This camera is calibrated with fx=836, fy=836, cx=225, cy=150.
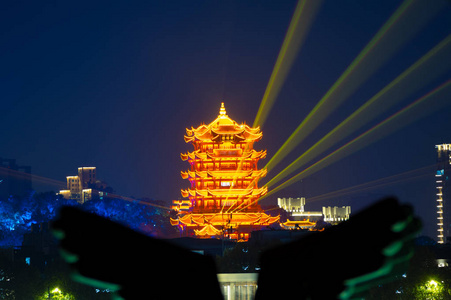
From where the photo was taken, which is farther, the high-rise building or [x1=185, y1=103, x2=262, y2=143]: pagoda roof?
the high-rise building

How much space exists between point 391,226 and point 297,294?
334 millimetres

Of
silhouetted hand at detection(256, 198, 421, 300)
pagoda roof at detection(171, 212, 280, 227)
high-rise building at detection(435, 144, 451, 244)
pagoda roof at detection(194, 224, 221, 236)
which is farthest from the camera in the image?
high-rise building at detection(435, 144, 451, 244)

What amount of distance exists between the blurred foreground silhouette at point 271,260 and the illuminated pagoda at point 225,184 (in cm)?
7705

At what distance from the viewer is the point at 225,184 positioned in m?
83.2

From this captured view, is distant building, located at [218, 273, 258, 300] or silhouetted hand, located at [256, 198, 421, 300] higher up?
silhouetted hand, located at [256, 198, 421, 300]

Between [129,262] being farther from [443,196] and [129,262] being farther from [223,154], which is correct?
[443,196]

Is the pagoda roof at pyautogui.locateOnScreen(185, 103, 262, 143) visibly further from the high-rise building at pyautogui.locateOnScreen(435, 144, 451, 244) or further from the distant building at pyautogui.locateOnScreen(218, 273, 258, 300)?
the high-rise building at pyautogui.locateOnScreen(435, 144, 451, 244)

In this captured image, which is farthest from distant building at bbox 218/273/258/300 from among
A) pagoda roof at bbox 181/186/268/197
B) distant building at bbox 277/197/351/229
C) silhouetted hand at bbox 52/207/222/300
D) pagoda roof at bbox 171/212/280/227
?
distant building at bbox 277/197/351/229

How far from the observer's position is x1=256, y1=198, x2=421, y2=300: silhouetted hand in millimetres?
2047

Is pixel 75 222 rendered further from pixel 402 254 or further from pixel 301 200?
pixel 301 200

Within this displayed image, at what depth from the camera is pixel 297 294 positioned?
87.0 inches

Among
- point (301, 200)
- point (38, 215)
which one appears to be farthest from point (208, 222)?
point (301, 200)

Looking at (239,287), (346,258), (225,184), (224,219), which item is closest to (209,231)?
(224,219)

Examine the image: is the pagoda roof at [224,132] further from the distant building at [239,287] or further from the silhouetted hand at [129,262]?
the silhouetted hand at [129,262]
